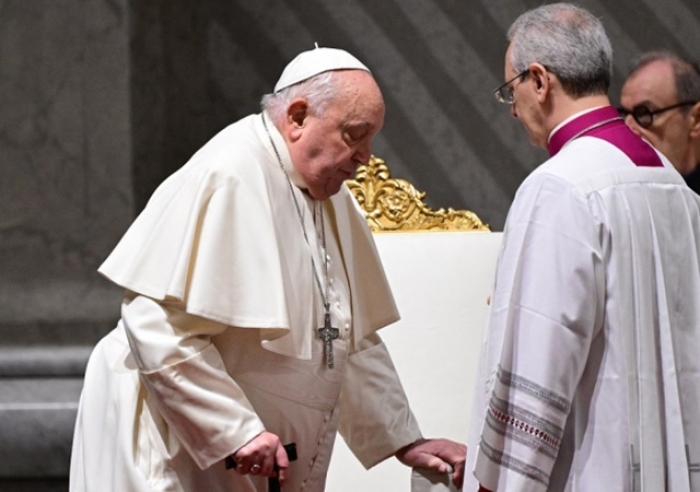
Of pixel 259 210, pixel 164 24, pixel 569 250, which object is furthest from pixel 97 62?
pixel 569 250

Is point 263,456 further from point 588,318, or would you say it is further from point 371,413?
point 588,318

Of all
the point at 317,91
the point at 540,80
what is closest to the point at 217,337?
the point at 317,91

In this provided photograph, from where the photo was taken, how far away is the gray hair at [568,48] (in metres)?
3.05

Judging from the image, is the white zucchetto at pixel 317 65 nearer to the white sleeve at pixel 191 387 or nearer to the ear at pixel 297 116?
the ear at pixel 297 116

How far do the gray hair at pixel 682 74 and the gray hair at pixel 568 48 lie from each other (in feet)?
4.09

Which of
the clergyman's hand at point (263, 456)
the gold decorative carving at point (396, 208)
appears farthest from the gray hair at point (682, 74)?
the clergyman's hand at point (263, 456)

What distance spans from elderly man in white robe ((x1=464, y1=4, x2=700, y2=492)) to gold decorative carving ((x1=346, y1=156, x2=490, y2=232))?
217 cm

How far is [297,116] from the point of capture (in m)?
3.28

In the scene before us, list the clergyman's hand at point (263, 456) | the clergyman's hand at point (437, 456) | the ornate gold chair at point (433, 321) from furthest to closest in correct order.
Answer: the ornate gold chair at point (433, 321) → the clergyman's hand at point (437, 456) → the clergyman's hand at point (263, 456)

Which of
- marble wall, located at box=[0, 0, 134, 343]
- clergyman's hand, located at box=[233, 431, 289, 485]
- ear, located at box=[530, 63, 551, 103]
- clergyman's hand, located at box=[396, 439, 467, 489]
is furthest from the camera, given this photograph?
marble wall, located at box=[0, 0, 134, 343]

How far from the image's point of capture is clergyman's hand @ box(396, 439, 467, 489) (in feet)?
11.2

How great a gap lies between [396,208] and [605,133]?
7.37ft

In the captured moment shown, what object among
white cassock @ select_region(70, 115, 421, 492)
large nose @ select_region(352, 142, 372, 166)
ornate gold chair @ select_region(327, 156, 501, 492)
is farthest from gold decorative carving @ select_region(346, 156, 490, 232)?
large nose @ select_region(352, 142, 372, 166)

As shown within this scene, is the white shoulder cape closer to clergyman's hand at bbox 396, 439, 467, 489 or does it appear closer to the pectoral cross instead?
the pectoral cross
